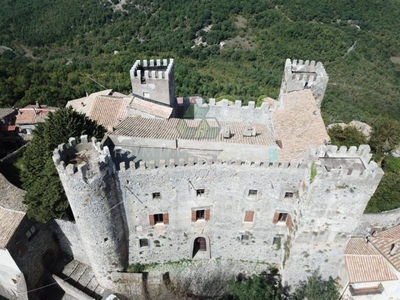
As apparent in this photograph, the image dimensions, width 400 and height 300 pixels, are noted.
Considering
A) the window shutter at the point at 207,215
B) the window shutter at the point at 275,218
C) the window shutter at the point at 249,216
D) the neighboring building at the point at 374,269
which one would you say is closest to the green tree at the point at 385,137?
the neighboring building at the point at 374,269

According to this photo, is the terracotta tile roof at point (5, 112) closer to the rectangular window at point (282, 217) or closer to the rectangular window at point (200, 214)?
the rectangular window at point (200, 214)

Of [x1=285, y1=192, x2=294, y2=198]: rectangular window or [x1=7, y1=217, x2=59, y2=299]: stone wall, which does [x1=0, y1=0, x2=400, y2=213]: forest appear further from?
[x1=285, y1=192, x2=294, y2=198]: rectangular window

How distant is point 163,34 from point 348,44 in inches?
1846

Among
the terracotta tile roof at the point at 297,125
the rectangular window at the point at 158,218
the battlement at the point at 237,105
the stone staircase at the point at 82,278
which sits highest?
the terracotta tile roof at the point at 297,125

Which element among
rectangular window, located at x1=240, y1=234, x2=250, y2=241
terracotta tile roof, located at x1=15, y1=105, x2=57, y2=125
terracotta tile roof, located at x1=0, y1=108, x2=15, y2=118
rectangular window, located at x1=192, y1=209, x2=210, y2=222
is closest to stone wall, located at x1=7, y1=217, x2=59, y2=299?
rectangular window, located at x1=192, y1=209, x2=210, y2=222

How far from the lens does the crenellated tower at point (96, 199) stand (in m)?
19.5

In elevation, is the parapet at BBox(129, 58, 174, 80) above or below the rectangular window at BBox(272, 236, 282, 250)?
above

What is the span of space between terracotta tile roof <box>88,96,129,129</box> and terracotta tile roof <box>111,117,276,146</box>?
14.6ft

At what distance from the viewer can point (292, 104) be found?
2895cm

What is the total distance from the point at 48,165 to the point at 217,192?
12580 mm

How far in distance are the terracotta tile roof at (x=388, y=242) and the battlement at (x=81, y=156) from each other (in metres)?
20.9

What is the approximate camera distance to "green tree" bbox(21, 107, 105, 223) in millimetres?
22938

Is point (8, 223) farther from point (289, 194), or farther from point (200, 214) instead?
point (289, 194)

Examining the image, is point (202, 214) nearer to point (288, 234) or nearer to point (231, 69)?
point (288, 234)
